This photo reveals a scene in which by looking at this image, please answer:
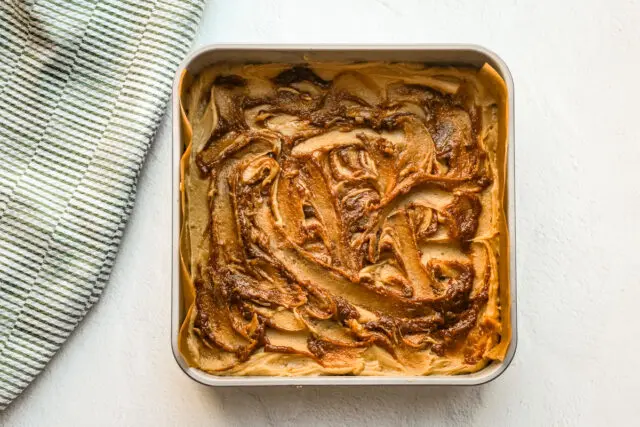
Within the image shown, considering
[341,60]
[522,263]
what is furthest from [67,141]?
[522,263]

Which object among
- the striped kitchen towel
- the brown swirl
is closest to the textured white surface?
the striped kitchen towel

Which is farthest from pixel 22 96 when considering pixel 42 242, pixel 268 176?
pixel 268 176

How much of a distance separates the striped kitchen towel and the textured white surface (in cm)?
8

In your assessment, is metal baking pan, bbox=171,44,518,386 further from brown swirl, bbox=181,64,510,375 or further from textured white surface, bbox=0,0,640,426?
textured white surface, bbox=0,0,640,426

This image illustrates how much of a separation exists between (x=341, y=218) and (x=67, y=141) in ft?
2.71

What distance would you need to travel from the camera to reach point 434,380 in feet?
5.93

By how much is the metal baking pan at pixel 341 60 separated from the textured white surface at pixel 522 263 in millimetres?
223

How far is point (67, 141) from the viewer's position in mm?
2084

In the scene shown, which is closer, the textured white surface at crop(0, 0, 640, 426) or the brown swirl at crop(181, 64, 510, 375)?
the brown swirl at crop(181, 64, 510, 375)

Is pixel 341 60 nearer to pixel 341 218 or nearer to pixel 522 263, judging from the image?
pixel 341 218

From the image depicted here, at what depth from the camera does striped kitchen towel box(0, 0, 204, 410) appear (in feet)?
6.78

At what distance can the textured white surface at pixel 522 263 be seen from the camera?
6.84 feet

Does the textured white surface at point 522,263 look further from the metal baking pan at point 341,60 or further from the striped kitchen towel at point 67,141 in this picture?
the metal baking pan at point 341,60

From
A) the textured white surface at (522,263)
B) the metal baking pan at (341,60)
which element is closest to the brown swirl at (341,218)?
the metal baking pan at (341,60)
